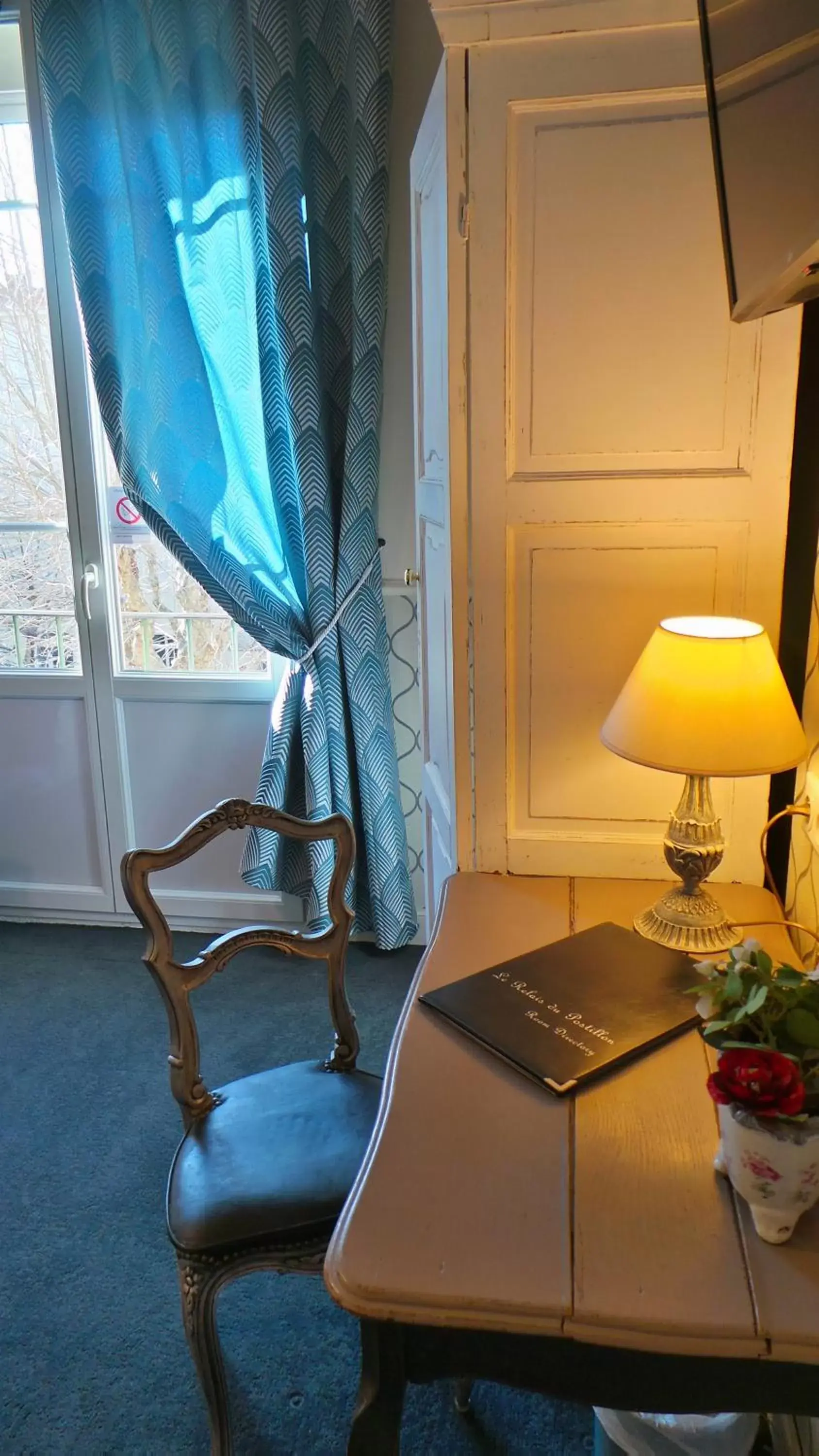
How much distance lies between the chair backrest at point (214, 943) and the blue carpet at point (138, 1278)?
0.44 meters

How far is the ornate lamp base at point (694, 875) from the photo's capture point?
129cm

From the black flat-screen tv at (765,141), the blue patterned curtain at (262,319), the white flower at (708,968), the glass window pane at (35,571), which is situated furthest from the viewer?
the glass window pane at (35,571)

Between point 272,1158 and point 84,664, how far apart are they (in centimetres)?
184

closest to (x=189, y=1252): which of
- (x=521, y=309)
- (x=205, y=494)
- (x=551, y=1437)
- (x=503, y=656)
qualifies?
(x=551, y=1437)

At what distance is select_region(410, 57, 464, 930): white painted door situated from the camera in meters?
1.41

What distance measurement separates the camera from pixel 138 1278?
1.73 metres

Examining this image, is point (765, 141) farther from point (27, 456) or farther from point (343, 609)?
point (27, 456)

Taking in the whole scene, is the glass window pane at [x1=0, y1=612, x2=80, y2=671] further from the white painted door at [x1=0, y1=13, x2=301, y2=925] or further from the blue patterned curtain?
the blue patterned curtain

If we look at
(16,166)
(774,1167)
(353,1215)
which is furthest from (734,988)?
(16,166)

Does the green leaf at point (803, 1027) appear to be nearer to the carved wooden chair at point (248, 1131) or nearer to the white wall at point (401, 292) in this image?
the carved wooden chair at point (248, 1131)

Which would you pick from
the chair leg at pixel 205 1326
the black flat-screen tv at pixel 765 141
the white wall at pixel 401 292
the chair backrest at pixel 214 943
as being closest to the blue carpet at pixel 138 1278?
the chair leg at pixel 205 1326

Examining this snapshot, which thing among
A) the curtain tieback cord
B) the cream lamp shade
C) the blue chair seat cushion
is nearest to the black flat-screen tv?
the cream lamp shade

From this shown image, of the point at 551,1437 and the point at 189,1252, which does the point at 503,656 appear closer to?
the point at 189,1252

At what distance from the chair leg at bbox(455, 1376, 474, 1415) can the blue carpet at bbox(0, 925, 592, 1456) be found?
0.04ft
